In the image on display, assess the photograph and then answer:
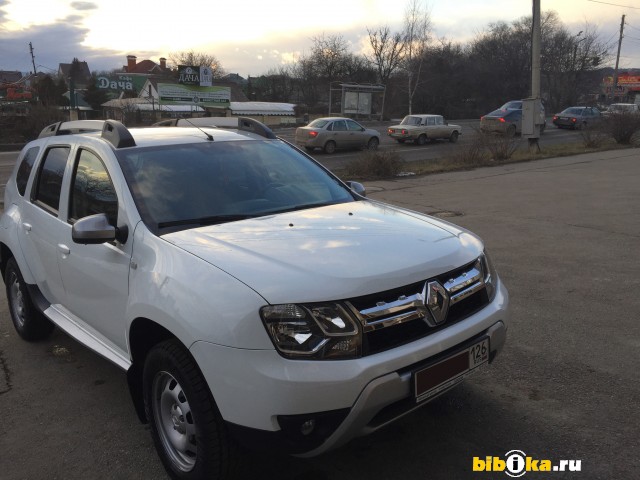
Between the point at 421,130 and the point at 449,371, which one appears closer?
the point at 449,371

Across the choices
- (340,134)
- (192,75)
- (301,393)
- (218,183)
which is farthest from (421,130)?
(192,75)

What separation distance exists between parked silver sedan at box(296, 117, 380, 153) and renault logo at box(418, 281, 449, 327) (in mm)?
21506

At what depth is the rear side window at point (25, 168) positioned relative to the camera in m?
4.50

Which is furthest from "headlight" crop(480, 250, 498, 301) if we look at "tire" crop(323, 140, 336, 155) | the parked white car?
the parked white car

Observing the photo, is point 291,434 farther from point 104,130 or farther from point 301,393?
point 104,130

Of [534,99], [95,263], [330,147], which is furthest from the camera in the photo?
[330,147]

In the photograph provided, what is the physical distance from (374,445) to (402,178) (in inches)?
517

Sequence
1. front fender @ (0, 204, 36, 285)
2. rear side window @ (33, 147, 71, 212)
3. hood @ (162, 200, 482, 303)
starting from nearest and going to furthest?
hood @ (162, 200, 482, 303), rear side window @ (33, 147, 71, 212), front fender @ (0, 204, 36, 285)

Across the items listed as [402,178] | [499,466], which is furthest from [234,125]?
[402,178]

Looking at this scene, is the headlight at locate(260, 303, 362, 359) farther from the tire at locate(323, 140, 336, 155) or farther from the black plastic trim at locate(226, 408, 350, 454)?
the tire at locate(323, 140, 336, 155)

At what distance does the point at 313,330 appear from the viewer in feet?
7.43

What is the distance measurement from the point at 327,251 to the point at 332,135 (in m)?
21.9

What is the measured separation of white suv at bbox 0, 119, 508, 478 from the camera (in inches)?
88.4

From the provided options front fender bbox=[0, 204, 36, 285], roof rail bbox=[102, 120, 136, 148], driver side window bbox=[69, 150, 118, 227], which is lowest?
front fender bbox=[0, 204, 36, 285]
